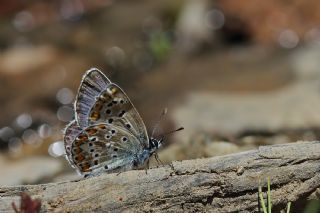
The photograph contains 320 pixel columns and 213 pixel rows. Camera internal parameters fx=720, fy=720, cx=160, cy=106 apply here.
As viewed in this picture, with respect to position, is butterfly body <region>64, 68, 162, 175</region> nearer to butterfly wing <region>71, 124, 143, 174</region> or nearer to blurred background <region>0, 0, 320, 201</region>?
butterfly wing <region>71, 124, 143, 174</region>

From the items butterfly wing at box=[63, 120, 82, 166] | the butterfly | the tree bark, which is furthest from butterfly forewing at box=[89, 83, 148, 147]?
the tree bark

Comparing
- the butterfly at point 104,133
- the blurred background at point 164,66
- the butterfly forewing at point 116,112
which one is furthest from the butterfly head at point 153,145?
the blurred background at point 164,66

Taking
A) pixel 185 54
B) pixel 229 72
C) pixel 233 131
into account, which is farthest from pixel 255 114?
pixel 185 54

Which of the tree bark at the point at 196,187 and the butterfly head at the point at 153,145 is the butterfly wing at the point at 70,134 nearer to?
the butterfly head at the point at 153,145

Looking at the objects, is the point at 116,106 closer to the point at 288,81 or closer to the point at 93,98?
the point at 93,98

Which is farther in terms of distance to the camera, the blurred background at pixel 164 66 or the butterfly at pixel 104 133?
the blurred background at pixel 164 66

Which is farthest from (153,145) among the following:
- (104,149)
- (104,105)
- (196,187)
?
(196,187)

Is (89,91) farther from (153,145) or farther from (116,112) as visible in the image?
(153,145)

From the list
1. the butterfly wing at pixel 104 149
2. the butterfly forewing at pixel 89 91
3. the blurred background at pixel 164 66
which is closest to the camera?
the butterfly forewing at pixel 89 91
